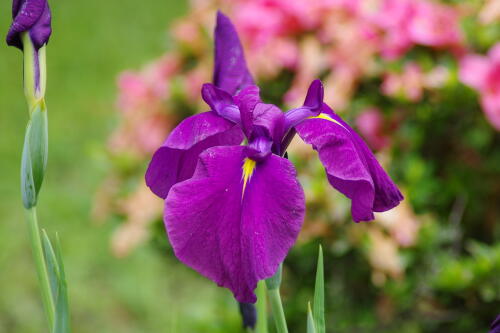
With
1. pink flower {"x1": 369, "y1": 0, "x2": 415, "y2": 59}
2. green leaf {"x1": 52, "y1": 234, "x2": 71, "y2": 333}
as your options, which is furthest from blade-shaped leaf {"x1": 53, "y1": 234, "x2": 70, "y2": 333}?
pink flower {"x1": 369, "y1": 0, "x2": 415, "y2": 59}

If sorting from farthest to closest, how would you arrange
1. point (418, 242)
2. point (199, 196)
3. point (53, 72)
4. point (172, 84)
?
point (53, 72) → point (172, 84) → point (418, 242) → point (199, 196)

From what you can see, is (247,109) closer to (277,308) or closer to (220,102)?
(220,102)

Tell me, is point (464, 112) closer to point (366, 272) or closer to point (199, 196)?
point (366, 272)

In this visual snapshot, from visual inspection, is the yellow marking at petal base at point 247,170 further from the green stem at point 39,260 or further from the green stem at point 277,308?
the green stem at point 39,260

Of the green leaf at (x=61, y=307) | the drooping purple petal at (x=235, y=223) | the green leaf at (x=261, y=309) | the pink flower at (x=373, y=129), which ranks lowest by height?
the pink flower at (x=373, y=129)

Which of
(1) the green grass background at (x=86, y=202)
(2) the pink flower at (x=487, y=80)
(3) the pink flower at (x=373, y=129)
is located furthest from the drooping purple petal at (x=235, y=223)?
(3) the pink flower at (x=373, y=129)

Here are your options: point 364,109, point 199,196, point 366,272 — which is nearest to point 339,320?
point 366,272

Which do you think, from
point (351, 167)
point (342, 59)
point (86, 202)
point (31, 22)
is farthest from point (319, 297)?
point (86, 202)
